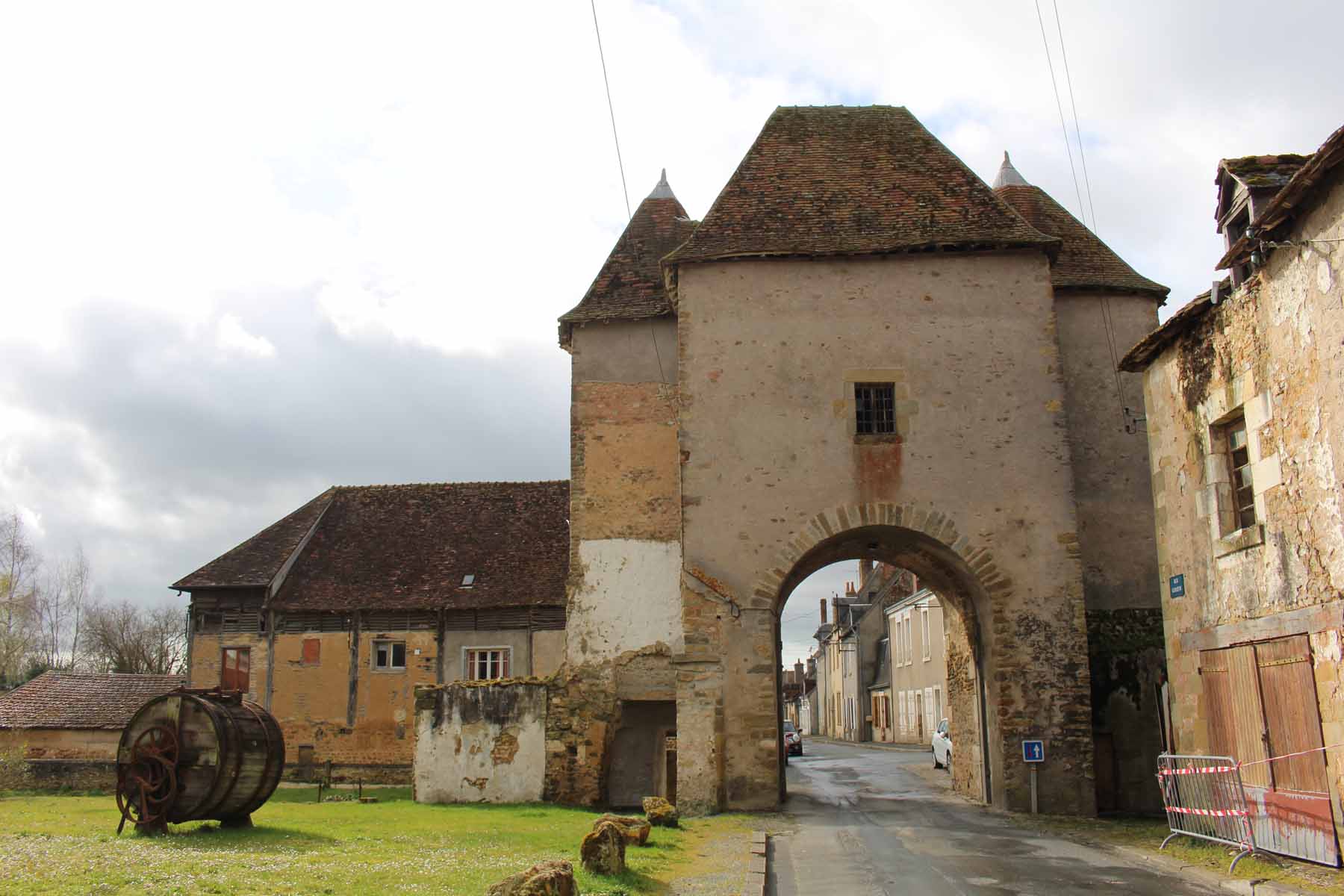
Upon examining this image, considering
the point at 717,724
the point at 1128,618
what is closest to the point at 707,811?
the point at 717,724

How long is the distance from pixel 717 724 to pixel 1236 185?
33.2 ft

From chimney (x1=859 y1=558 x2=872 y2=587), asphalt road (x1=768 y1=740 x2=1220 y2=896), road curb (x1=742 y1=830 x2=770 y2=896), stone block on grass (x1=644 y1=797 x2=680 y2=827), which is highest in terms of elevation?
chimney (x1=859 y1=558 x2=872 y2=587)

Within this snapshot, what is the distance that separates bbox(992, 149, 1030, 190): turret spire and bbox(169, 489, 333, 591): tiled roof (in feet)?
69.9

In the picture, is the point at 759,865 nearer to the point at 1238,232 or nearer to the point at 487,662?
the point at 1238,232

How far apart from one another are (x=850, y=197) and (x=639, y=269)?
15.8 feet

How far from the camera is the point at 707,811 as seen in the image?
16.4 meters

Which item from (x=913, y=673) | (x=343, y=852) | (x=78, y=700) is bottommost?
(x=343, y=852)

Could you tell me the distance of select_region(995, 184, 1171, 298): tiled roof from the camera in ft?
63.4

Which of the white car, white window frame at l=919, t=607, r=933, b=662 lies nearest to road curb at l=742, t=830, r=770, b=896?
the white car

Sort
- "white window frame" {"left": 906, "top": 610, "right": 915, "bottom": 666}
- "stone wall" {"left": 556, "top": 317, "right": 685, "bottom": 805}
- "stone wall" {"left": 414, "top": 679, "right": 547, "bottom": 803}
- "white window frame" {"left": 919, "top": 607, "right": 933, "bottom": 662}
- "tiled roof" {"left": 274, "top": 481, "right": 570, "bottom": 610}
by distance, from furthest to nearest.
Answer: "white window frame" {"left": 906, "top": 610, "right": 915, "bottom": 666} < "white window frame" {"left": 919, "top": 607, "right": 933, "bottom": 662} < "tiled roof" {"left": 274, "top": 481, "right": 570, "bottom": 610} < "stone wall" {"left": 414, "top": 679, "right": 547, "bottom": 803} < "stone wall" {"left": 556, "top": 317, "right": 685, "bottom": 805}

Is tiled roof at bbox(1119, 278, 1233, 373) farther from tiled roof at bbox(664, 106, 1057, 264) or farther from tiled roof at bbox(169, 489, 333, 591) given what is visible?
tiled roof at bbox(169, 489, 333, 591)

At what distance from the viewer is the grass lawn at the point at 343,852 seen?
9133mm

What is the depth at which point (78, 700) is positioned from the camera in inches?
1137

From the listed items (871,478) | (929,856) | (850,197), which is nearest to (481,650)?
(871,478)
